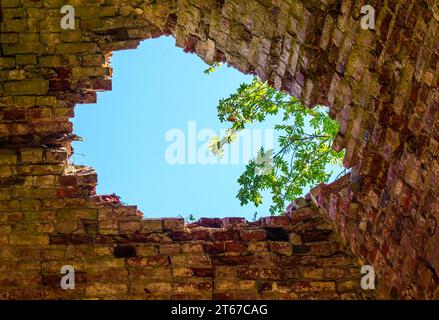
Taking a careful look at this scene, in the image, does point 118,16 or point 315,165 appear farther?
point 315,165

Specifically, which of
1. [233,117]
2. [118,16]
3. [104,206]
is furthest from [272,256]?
[233,117]

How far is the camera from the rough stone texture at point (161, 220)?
193 inches

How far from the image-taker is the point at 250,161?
333 inches

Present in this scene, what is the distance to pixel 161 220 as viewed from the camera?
19.0ft

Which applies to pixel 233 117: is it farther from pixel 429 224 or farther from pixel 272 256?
pixel 429 224

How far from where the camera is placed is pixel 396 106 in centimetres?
423

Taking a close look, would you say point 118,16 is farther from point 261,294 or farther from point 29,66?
point 261,294

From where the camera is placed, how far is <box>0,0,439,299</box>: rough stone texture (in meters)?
4.91

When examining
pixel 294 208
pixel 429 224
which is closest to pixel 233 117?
pixel 294 208

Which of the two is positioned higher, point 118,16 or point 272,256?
point 118,16

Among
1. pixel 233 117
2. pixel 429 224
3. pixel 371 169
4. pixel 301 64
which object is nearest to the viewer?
pixel 429 224

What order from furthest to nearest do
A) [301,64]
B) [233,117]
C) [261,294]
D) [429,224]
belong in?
1. [233,117]
2. [261,294]
3. [301,64]
4. [429,224]
